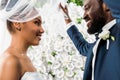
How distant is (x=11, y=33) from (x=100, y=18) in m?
0.54

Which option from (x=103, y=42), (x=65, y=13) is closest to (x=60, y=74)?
(x=65, y=13)

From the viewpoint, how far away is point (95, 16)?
6.36 ft

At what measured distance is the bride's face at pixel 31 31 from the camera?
6.70 ft

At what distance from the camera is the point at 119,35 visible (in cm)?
184

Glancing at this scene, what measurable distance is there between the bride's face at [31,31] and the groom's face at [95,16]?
1.00 feet

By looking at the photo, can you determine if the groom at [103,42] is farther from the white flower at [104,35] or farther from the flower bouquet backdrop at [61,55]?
the flower bouquet backdrop at [61,55]

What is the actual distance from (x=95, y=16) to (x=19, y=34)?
1.51 ft

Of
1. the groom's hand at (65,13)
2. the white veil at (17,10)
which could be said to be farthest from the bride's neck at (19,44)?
the groom's hand at (65,13)

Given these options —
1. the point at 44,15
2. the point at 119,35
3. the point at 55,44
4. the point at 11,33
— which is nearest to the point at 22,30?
the point at 11,33

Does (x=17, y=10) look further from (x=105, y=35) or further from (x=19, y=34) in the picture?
(x=105, y=35)

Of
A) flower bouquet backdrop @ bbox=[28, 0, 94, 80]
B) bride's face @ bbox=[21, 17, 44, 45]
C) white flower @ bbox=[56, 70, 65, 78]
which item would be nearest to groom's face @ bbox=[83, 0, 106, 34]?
bride's face @ bbox=[21, 17, 44, 45]

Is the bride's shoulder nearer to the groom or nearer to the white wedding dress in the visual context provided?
the white wedding dress

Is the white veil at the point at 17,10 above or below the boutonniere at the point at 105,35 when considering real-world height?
above

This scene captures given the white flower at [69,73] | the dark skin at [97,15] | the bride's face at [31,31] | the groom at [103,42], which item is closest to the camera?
the groom at [103,42]
